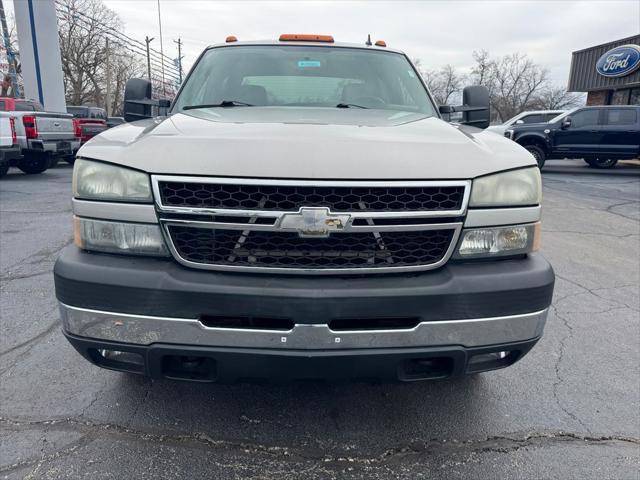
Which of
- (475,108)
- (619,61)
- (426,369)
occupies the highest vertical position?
(619,61)

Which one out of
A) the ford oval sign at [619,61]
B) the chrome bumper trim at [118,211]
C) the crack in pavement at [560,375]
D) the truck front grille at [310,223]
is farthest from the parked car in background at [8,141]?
the ford oval sign at [619,61]

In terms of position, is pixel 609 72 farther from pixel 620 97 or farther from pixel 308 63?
pixel 308 63

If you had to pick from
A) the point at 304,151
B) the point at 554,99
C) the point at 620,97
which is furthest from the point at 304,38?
the point at 554,99

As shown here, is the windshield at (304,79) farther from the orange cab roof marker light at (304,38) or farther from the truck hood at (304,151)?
the truck hood at (304,151)

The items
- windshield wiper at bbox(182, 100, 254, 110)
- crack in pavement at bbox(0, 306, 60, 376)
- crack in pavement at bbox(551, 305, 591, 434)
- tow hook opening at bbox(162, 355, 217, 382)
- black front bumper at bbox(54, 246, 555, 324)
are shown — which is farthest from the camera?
windshield wiper at bbox(182, 100, 254, 110)

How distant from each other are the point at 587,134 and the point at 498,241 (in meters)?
15.1

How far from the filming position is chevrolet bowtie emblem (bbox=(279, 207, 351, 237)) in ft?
5.68

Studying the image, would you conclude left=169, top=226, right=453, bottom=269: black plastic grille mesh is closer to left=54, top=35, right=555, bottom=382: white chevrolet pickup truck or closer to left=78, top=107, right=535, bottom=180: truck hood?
left=54, top=35, right=555, bottom=382: white chevrolet pickup truck

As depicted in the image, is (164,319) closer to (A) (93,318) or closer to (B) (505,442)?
(A) (93,318)

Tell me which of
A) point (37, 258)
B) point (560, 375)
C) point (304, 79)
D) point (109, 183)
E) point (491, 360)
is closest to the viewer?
point (109, 183)

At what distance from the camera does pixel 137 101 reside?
3.27 meters

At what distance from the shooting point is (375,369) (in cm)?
180

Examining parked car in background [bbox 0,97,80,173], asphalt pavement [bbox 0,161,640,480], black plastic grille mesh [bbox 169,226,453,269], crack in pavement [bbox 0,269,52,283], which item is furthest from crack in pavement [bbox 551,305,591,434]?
parked car in background [bbox 0,97,80,173]

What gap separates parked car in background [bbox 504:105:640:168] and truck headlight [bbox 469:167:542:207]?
545 inches
